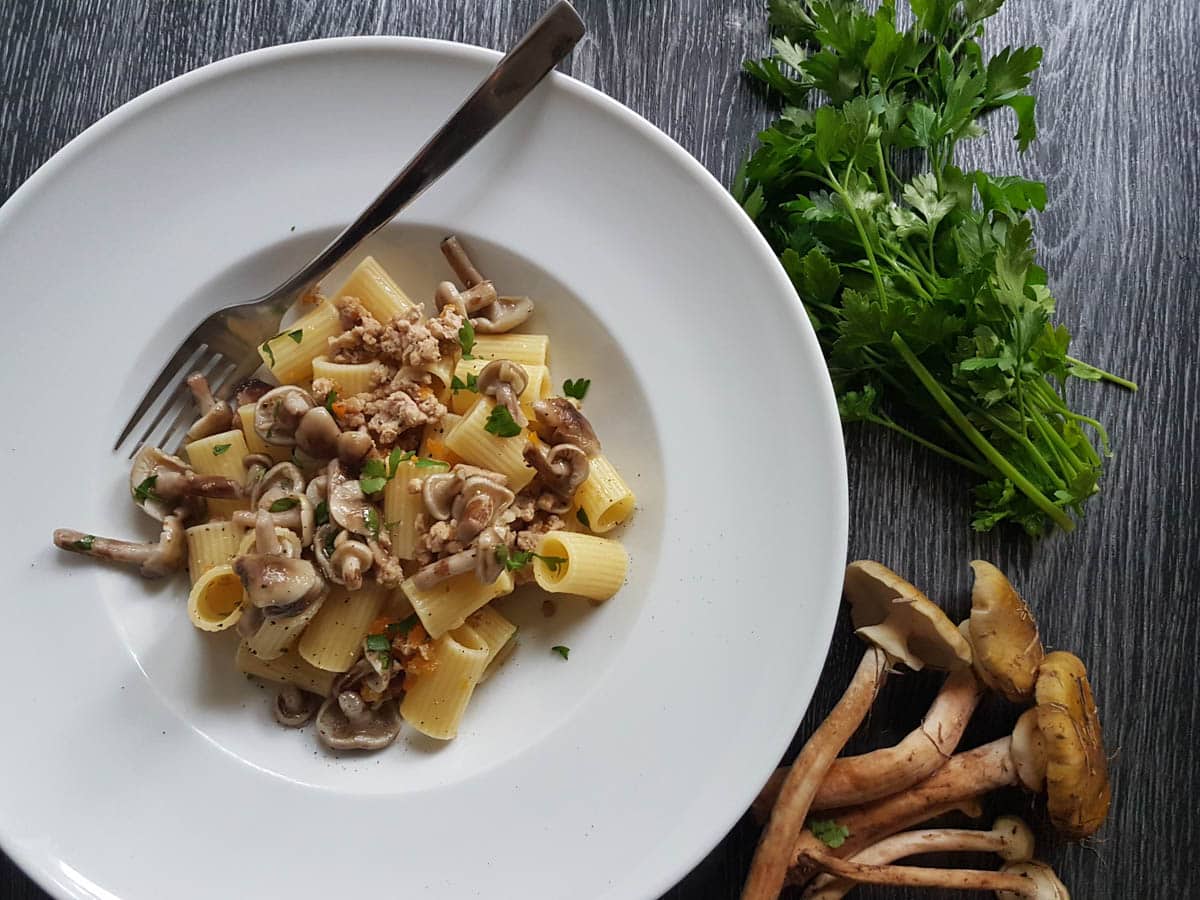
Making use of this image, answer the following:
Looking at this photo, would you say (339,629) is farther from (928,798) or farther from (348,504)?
(928,798)

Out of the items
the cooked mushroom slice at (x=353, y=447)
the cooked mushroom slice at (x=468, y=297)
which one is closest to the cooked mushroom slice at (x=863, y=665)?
the cooked mushroom slice at (x=468, y=297)

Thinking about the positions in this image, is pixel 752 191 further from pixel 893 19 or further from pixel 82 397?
pixel 82 397

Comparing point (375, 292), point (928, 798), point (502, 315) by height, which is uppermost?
point (375, 292)

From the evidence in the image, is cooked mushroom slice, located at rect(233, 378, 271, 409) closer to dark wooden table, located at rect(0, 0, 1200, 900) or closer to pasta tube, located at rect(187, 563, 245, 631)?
pasta tube, located at rect(187, 563, 245, 631)

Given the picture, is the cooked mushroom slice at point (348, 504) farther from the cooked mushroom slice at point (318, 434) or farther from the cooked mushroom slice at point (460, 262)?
the cooked mushroom slice at point (460, 262)

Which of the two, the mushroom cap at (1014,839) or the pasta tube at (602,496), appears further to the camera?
the mushroom cap at (1014,839)

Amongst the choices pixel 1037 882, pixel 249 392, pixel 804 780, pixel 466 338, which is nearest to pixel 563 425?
pixel 466 338
